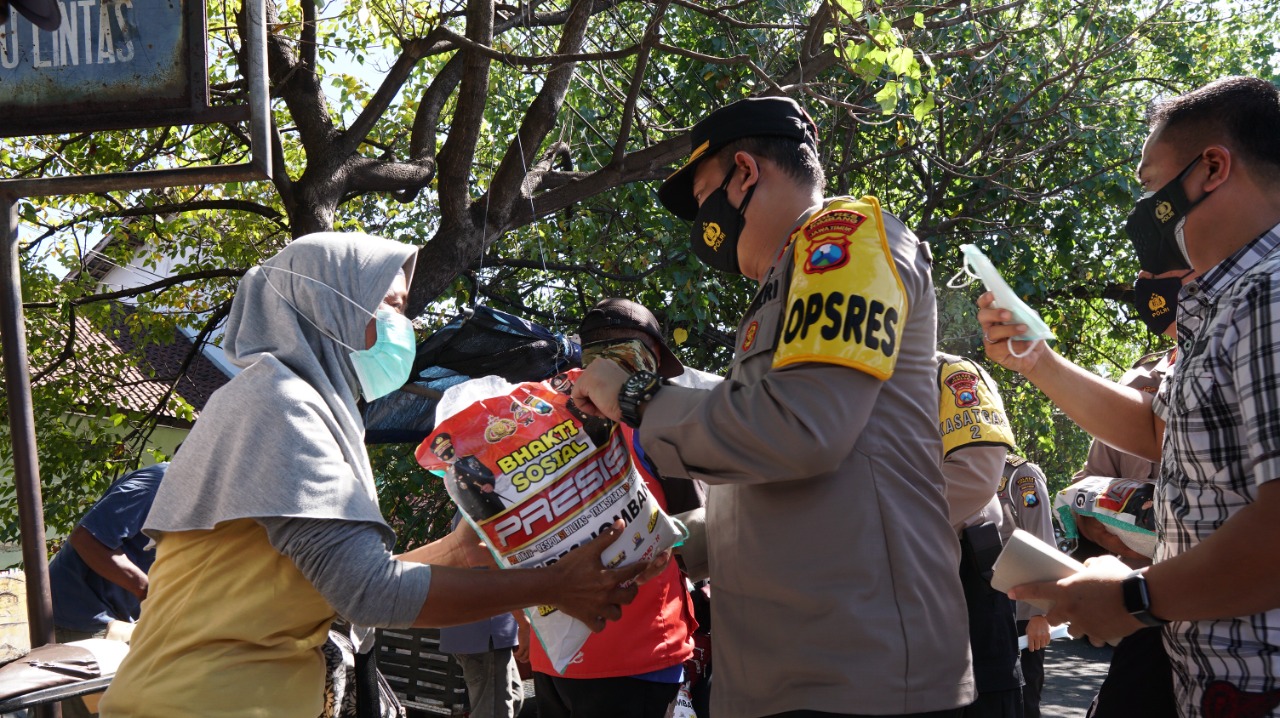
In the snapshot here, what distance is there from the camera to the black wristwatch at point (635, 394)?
2326 millimetres

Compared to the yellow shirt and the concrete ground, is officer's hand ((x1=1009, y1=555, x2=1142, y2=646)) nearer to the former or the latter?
the yellow shirt

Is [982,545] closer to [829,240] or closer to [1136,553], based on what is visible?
[1136,553]

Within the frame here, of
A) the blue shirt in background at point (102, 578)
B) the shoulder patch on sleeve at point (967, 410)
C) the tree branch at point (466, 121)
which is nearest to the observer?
the shoulder patch on sleeve at point (967, 410)

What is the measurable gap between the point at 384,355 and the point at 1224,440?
1.96m

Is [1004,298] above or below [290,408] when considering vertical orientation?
above

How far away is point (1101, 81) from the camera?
11570 mm

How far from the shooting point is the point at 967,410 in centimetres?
420

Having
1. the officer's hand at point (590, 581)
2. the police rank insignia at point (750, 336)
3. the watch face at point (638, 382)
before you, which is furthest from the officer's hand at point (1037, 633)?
the watch face at point (638, 382)

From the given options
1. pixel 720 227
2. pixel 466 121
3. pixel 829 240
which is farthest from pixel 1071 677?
pixel 829 240

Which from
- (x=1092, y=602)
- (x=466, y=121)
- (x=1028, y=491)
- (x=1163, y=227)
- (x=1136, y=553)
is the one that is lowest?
(x=1136, y=553)

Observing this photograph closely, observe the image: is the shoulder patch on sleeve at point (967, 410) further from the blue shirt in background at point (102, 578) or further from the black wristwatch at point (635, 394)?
the blue shirt in background at point (102, 578)

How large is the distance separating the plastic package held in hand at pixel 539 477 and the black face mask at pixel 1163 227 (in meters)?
1.30

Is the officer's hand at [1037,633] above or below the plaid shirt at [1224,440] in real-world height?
below

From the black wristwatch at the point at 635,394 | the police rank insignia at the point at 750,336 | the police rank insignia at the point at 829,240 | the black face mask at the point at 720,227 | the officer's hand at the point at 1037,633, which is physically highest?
the black face mask at the point at 720,227
